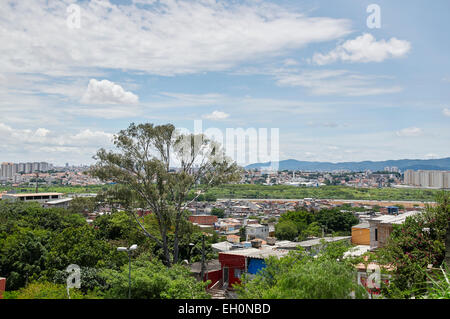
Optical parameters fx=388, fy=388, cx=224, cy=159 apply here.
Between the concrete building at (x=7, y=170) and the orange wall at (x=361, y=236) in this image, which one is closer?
the orange wall at (x=361, y=236)

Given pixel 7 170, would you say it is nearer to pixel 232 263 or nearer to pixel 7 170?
pixel 7 170

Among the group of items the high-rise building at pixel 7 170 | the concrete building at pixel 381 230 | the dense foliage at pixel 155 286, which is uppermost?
the high-rise building at pixel 7 170

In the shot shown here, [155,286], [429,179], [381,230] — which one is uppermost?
[429,179]

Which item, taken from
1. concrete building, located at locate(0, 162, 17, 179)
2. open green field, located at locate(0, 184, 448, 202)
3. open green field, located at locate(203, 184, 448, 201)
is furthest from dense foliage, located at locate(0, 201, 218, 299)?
concrete building, located at locate(0, 162, 17, 179)

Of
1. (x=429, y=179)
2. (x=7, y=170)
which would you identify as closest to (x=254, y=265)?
(x=429, y=179)

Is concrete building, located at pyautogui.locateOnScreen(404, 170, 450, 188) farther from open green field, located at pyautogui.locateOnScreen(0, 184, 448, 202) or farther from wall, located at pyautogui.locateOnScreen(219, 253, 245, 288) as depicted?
wall, located at pyautogui.locateOnScreen(219, 253, 245, 288)

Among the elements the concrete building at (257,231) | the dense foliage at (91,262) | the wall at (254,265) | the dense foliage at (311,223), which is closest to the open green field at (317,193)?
the dense foliage at (311,223)

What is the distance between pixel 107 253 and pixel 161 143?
4.64 m

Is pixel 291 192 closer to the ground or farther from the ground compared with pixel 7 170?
closer to the ground

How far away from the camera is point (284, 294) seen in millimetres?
5828

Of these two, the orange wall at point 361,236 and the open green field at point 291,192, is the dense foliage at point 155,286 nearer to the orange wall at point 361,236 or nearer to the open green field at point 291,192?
the orange wall at point 361,236

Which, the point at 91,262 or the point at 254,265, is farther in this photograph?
the point at 254,265

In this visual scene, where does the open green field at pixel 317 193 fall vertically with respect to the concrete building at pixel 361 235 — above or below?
below
